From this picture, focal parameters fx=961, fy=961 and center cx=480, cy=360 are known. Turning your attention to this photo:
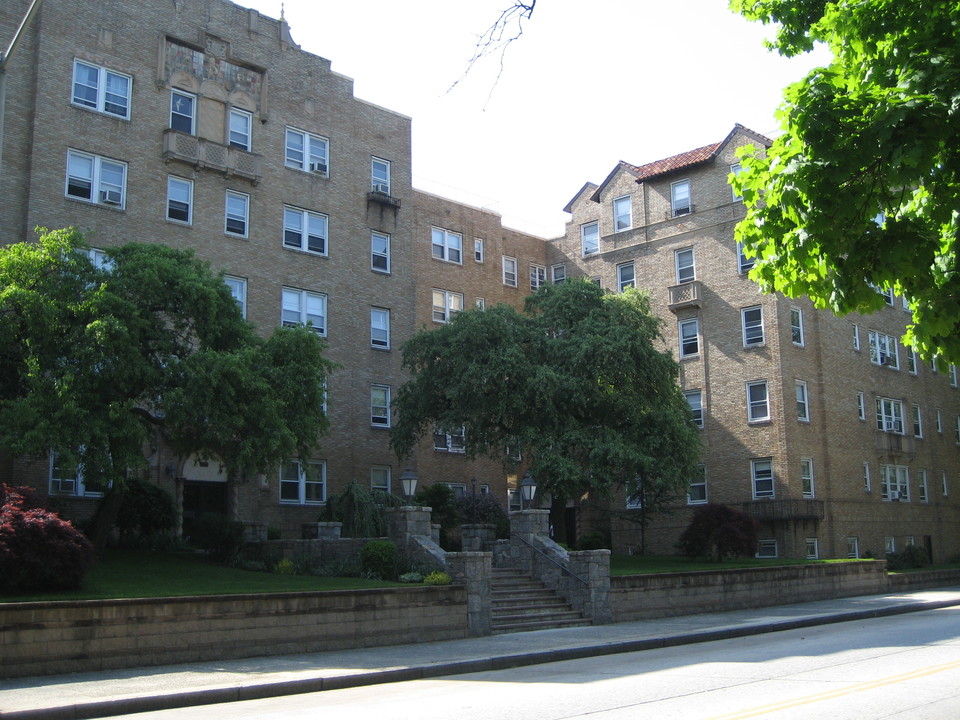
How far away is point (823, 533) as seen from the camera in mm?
40375

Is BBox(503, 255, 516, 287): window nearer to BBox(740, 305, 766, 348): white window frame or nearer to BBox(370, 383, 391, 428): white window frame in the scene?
BBox(740, 305, 766, 348): white window frame

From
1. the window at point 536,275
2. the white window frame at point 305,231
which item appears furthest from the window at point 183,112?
the window at point 536,275

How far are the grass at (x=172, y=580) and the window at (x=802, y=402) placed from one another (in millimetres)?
24930

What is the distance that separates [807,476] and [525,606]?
852 inches

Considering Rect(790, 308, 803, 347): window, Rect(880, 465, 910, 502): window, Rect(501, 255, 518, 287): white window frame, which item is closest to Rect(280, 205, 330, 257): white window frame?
Rect(501, 255, 518, 287): white window frame

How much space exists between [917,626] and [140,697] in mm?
17509

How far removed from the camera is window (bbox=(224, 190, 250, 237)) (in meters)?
33.1

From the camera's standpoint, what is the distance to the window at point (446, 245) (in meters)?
42.4

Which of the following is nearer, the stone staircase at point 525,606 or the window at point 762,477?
the stone staircase at point 525,606

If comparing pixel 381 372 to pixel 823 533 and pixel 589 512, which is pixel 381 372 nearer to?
pixel 589 512

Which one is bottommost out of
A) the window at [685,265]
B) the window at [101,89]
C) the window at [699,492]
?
the window at [699,492]

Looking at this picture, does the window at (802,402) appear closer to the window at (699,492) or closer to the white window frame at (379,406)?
the window at (699,492)

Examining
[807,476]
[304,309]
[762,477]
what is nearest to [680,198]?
[762,477]

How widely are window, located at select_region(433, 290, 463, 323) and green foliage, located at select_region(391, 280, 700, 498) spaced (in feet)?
28.3
